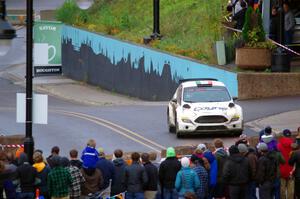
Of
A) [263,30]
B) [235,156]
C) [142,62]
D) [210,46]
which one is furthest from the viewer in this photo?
[142,62]

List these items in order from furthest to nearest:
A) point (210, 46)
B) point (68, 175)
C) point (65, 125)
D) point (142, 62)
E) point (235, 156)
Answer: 1. point (142, 62)
2. point (210, 46)
3. point (65, 125)
4. point (235, 156)
5. point (68, 175)

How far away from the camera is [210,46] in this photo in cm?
4197

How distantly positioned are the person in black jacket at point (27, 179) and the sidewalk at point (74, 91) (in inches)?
883

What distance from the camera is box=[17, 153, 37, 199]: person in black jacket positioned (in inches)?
672

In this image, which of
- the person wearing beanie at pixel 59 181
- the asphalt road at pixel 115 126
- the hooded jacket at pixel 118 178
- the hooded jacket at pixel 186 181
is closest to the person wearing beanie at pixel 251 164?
the hooded jacket at pixel 186 181

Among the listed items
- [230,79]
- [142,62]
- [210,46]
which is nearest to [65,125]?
[230,79]

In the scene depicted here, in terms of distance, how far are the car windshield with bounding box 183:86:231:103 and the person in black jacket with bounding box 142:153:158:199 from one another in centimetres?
1070

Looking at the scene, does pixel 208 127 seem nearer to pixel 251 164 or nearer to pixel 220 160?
pixel 220 160

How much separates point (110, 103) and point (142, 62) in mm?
3045

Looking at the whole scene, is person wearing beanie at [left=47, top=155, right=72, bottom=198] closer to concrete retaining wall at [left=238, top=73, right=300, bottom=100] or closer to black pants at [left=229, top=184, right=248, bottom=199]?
black pants at [left=229, top=184, right=248, bottom=199]

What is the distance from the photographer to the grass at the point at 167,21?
42625 millimetres

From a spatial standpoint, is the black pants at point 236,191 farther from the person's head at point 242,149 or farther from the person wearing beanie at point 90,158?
the person wearing beanie at point 90,158

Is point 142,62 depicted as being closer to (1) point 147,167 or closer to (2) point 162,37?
(2) point 162,37

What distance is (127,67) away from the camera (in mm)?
48156
